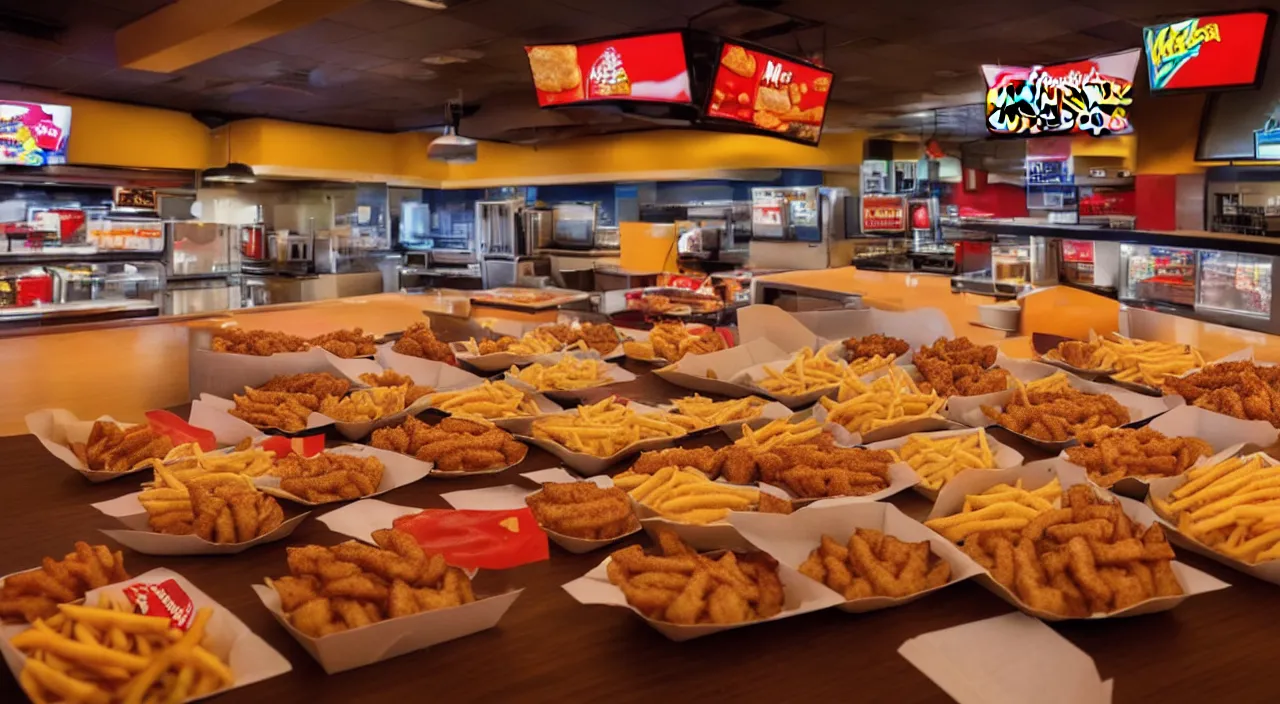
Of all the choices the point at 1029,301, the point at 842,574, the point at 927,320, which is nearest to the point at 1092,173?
the point at 1029,301

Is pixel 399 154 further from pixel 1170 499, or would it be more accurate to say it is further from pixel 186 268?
pixel 1170 499

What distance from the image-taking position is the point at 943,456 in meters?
1.79

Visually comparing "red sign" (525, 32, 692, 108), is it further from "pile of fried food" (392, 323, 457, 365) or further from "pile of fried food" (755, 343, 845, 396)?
"pile of fried food" (755, 343, 845, 396)

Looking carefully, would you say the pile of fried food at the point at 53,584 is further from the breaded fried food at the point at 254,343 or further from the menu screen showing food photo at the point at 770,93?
the menu screen showing food photo at the point at 770,93

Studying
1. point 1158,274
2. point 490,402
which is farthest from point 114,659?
point 1158,274

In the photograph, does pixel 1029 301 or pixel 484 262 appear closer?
pixel 1029 301

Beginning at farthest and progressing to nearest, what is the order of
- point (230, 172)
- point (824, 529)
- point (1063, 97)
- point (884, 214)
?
1. point (230, 172)
2. point (884, 214)
3. point (1063, 97)
4. point (824, 529)

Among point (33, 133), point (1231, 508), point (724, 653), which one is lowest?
point (724, 653)

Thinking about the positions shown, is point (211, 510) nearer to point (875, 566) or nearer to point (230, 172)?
point (875, 566)

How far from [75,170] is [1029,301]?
30.8 ft

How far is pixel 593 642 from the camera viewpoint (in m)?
1.18

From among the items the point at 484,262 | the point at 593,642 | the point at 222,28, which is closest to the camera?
the point at 593,642

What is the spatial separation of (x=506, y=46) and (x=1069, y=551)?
645cm

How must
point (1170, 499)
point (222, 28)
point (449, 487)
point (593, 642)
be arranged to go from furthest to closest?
point (222, 28) < point (449, 487) < point (1170, 499) < point (593, 642)
